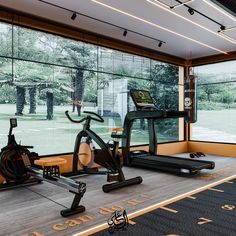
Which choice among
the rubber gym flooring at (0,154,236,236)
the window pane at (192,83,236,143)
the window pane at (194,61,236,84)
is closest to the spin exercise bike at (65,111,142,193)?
the rubber gym flooring at (0,154,236,236)

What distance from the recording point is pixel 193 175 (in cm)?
536

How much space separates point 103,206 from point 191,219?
118 cm

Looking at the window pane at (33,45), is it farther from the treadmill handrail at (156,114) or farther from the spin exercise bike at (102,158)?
the treadmill handrail at (156,114)

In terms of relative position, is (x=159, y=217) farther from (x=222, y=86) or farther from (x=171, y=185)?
(x=222, y=86)

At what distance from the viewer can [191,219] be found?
3.06 metres

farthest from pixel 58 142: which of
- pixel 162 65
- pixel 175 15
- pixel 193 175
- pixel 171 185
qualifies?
pixel 162 65

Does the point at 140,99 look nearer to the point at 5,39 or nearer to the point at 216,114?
the point at 5,39

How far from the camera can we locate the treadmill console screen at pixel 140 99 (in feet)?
19.0

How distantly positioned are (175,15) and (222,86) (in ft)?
13.3

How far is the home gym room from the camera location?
10.6ft

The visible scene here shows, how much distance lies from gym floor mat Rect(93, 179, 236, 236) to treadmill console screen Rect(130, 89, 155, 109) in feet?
8.24

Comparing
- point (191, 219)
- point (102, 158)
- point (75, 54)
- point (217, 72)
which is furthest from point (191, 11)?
point (217, 72)

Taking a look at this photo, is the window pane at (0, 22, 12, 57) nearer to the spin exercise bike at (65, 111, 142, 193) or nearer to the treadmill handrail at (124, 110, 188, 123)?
the spin exercise bike at (65, 111, 142, 193)

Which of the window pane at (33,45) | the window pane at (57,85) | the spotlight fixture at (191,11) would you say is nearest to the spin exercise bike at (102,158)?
the window pane at (57,85)
